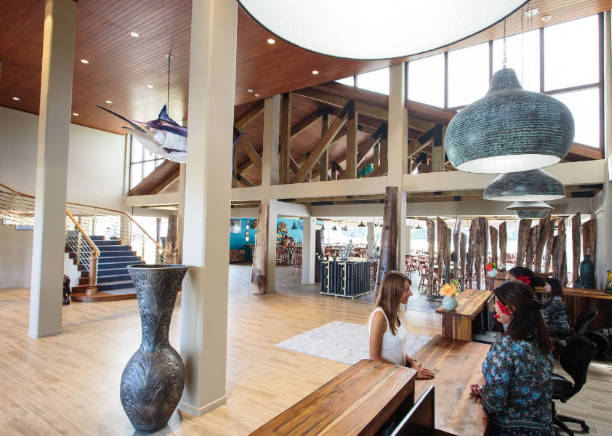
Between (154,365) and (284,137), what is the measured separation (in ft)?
26.6

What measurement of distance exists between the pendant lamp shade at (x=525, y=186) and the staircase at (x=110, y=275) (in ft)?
26.1

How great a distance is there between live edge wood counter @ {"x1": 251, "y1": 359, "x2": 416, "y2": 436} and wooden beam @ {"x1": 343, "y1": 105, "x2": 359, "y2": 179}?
760cm

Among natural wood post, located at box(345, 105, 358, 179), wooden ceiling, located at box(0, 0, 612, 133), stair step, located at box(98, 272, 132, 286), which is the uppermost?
wooden ceiling, located at box(0, 0, 612, 133)

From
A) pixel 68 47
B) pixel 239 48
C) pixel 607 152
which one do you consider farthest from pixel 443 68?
pixel 68 47

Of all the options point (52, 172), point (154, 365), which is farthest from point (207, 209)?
point (52, 172)

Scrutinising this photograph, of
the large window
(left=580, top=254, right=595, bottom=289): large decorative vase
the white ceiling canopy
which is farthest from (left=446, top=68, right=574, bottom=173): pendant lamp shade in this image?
the large window

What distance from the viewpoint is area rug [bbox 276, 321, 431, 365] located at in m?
4.76

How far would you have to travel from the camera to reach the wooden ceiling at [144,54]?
5262 mm

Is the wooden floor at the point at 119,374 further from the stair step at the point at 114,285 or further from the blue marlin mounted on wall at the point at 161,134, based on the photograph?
the blue marlin mounted on wall at the point at 161,134

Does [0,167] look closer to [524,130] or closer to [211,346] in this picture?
[211,346]

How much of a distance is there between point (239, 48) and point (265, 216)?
4580 mm

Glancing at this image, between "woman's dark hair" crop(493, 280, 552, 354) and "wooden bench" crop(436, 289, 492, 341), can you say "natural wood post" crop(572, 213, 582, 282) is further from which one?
"woman's dark hair" crop(493, 280, 552, 354)

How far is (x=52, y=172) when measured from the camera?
5.04 metres

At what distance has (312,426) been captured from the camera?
1304mm
